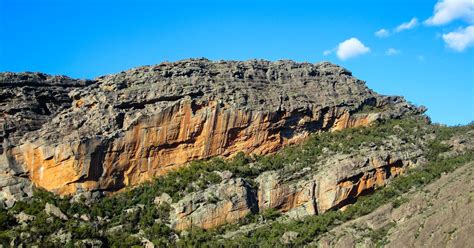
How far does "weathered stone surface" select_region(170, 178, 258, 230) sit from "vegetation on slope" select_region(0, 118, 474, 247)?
1399 mm

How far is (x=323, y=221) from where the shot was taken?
292 ft

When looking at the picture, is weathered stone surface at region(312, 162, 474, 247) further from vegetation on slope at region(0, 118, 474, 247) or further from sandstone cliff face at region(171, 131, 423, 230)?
sandstone cliff face at region(171, 131, 423, 230)

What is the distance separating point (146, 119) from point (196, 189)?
1276cm

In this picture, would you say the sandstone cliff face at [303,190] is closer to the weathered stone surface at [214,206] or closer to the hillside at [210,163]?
the weathered stone surface at [214,206]

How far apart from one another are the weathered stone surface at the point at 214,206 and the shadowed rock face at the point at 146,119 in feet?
33.0

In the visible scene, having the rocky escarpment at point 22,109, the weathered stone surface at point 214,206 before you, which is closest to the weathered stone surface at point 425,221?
the weathered stone surface at point 214,206

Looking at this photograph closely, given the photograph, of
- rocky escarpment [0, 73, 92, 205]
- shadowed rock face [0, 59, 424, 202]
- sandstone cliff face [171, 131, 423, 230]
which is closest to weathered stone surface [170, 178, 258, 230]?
sandstone cliff face [171, 131, 423, 230]

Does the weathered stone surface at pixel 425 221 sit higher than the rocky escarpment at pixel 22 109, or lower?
lower

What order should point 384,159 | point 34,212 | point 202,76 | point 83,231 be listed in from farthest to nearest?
point 202,76 < point 384,159 < point 34,212 < point 83,231

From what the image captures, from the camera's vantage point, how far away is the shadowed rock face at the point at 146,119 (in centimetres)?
9588

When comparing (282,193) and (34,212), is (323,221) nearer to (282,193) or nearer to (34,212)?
(282,193)

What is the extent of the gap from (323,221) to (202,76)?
31889mm

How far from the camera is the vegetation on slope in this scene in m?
85.8

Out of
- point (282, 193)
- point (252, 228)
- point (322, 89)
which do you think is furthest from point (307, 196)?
point (322, 89)
